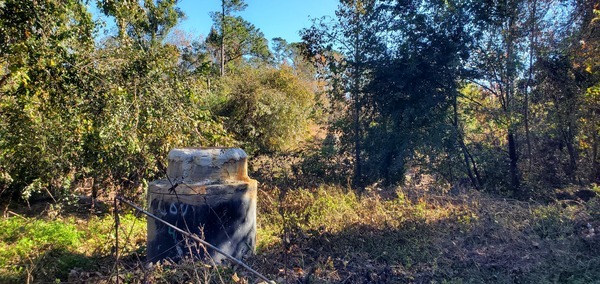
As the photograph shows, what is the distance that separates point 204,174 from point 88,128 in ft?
4.88

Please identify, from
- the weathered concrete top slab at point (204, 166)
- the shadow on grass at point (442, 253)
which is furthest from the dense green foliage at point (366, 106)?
the shadow on grass at point (442, 253)

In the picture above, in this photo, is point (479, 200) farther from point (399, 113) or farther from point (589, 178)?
point (589, 178)

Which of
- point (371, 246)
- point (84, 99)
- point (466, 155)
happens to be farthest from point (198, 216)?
point (466, 155)

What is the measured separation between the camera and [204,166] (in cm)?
501

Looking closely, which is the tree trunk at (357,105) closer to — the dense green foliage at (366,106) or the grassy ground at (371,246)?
the dense green foliage at (366,106)

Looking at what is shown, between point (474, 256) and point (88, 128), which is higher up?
point (88, 128)

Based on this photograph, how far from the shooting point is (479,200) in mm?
7309

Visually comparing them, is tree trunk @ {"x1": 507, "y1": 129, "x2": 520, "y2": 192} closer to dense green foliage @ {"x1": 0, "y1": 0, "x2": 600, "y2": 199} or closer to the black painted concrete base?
dense green foliage @ {"x1": 0, "y1": 0, "x2": 600, "y2": 199}

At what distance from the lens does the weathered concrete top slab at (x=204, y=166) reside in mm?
4996

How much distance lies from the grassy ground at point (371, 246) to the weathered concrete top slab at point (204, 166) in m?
0.89

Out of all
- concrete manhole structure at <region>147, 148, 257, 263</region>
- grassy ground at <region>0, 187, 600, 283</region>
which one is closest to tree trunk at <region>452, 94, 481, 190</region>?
grassy ground at <region>0, 187, 600, 283</region>

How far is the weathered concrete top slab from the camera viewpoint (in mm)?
4996

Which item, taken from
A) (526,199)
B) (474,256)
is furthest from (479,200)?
(474,256)

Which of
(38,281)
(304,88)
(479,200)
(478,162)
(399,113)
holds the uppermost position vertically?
(304,88)
